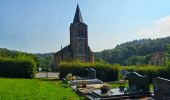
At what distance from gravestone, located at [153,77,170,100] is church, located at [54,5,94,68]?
55688mm

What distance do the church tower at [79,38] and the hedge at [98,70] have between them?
34370 mm

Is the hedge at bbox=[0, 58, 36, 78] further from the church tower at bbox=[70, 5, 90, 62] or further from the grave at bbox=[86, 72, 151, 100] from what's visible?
the church tower at bbox=[70, 5, 90, 62]

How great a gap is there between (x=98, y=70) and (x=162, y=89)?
20.9 m

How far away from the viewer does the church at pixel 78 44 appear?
70.1 meters

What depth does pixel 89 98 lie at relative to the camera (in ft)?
54.1

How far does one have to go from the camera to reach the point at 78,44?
7000 centimetres

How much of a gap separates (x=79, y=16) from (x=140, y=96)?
183 ft

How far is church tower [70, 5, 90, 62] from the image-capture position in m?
70.1

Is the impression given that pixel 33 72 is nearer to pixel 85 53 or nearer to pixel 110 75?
pixel 110 75

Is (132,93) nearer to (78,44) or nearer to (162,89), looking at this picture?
(162,89)

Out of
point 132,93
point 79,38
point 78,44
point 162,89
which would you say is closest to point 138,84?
point 132,93

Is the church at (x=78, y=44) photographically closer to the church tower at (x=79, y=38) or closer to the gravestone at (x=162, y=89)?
the church tower at (x=79, y=38)

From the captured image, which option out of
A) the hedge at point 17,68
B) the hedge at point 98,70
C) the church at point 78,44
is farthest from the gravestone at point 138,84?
the church at point 78,44

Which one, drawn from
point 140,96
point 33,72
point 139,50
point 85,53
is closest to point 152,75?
point 33,72
